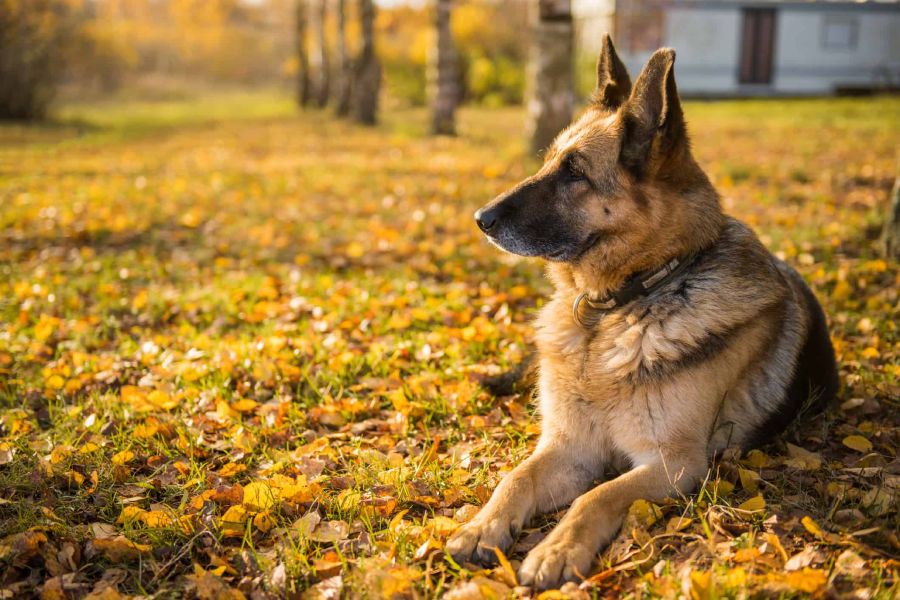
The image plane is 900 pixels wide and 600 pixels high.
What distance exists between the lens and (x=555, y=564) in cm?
270

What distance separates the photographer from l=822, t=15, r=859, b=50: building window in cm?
2884

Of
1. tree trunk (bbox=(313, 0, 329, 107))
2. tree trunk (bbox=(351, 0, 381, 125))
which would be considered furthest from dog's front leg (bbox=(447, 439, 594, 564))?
tree trunk (bbox=(313, 0, 329, 107))

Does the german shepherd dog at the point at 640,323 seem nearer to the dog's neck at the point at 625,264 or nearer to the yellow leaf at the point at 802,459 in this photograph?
the dog's neck at the point at 625,264

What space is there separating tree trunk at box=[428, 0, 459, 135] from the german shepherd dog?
1326 cm

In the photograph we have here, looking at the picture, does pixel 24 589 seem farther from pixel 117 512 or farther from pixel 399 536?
pixel 399 536

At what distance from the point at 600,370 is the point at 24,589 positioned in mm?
2631

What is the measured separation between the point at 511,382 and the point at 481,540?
164 centimetres

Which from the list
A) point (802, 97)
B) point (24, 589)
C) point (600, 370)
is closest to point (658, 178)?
point (600, 370)

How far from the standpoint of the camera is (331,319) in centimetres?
573

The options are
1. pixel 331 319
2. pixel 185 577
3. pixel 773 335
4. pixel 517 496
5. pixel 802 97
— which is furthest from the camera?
pixel 802 97

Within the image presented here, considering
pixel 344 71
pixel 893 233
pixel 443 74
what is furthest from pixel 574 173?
pixel 344 71

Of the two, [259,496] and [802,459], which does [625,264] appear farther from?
[259,496]

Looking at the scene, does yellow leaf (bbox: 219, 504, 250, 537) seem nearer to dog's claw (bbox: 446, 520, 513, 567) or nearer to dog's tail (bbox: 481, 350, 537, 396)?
dog's claw (bbox: 446, 520, 513, 567)

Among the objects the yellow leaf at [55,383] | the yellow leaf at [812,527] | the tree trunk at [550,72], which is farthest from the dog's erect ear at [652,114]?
the tree trunk at [550,72]
